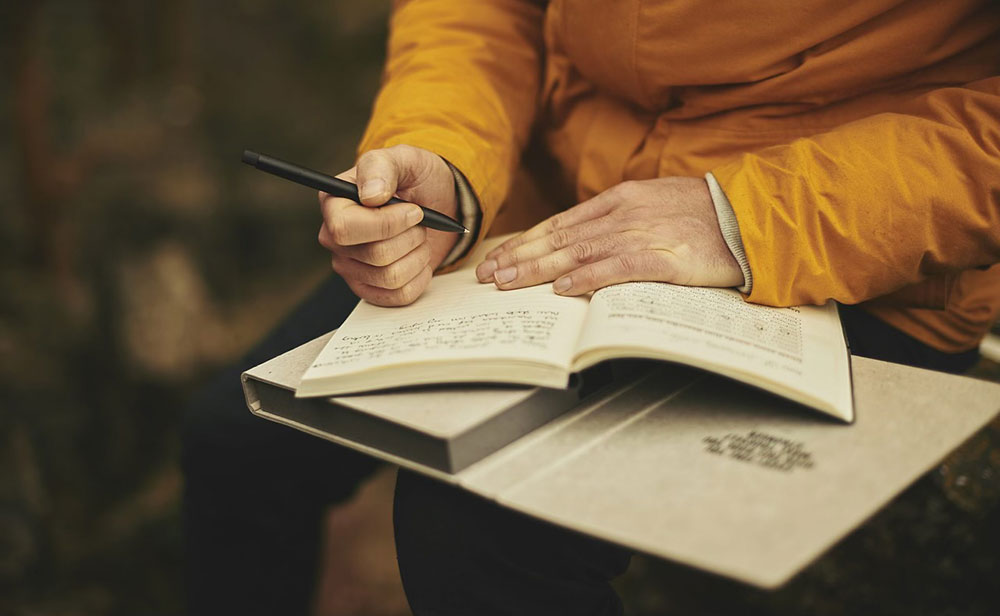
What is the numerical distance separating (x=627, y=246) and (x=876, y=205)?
12.7 inches

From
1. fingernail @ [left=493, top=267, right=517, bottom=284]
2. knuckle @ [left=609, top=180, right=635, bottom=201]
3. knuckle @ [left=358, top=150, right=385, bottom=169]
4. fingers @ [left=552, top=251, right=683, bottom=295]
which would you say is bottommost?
A: fingernail @ [left=493, top=267, right=517, bottom=284]

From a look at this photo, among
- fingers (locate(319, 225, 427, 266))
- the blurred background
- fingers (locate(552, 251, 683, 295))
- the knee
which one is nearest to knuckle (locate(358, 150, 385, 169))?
fingers (locate(319, 225, 427, 266))

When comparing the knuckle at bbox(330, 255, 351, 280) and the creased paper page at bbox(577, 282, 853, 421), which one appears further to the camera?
the knuckle at bbox(330, 255, 351, 280)

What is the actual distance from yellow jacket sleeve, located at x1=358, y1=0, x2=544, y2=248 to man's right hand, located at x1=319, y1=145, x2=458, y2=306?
73mm

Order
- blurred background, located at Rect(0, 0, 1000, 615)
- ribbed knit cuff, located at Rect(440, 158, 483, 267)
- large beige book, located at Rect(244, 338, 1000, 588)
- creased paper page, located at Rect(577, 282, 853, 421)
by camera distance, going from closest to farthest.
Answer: large beige book, located at Rect(244, 338, 1000, 588), creased paper page, located at Rect(577, 282, 853, 421), ribbed knit cuff, located at Rect(440, 158, 483, 267), blurred background, located at Rect(0, 0, 1000, 615)

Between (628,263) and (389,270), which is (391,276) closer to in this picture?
(389,270)

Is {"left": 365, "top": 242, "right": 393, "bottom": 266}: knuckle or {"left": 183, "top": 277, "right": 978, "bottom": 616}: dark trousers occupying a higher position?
{"left": 365, "top": 242, "right": 393, "bottom": 266}: knuckle

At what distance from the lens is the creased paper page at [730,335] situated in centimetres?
78

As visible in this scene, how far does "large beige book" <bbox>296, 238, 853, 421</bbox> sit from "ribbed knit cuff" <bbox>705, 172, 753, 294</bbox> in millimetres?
35

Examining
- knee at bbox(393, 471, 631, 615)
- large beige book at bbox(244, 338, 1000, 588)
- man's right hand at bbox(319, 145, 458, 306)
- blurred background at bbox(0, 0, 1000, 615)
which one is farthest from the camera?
blurred background at bbox(0, 0, 1000, 615)

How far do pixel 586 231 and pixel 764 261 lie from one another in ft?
0.81

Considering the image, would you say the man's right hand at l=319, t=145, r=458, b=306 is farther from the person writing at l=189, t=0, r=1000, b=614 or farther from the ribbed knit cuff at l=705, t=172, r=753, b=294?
the ribbed knit cuff at l=705, t=172, r=753, b=294

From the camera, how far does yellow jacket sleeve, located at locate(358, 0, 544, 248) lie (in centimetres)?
125

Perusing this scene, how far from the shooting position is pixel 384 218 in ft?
3.33
